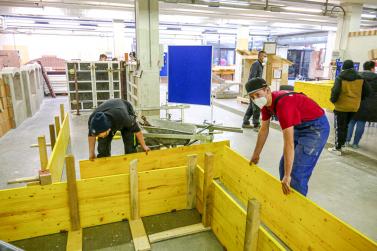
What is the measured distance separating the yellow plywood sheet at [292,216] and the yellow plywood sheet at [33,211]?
5.96 feet

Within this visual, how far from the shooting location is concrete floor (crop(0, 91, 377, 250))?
2.80 m

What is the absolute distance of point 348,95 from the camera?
4.36 metres

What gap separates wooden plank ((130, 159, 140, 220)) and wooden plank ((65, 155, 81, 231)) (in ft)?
1.69

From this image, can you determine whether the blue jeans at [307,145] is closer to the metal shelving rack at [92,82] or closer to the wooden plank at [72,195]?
the wooden plank at [72,195]

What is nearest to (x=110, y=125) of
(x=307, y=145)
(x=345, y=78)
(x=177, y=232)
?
(x=177, y=232)

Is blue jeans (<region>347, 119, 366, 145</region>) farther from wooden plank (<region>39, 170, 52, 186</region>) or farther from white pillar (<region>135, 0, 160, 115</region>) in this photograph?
wooden plank (<region>39, 170, 52, 186</region>)

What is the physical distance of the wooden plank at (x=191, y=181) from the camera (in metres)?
2.85

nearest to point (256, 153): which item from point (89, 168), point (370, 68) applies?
point (89, 168)

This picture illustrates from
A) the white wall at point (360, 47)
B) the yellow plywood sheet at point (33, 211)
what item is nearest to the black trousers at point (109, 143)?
the yellow plywood sheet at point (33, 211)

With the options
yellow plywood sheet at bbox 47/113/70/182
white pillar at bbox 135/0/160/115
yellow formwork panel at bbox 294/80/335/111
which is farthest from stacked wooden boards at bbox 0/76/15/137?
yellow formwork panel at bbox 294/80/335/111

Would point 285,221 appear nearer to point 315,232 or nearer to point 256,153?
point 315,232

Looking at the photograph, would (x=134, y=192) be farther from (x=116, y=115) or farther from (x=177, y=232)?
(x=116, y=115)

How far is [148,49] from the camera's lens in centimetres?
578

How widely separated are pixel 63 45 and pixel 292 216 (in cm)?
1847
